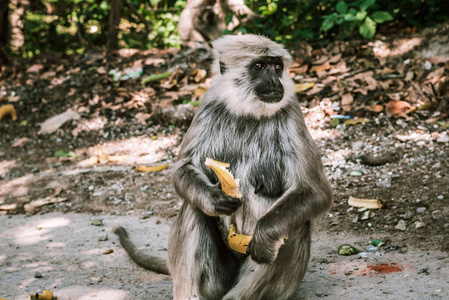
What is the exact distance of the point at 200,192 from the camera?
10.1ft

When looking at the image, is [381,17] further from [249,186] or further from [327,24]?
[249,186]

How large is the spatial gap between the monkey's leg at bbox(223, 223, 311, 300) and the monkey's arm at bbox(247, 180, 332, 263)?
10 centimetres

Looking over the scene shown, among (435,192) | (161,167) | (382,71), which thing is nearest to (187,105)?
(161,167)

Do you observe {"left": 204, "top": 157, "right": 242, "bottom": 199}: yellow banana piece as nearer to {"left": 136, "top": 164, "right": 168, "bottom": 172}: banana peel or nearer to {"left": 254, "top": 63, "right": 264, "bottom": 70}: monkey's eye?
{"left": 254, "top": 63, "right": 264, "bottom": 70}: monkey's eye

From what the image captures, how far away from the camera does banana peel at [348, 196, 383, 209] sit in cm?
439

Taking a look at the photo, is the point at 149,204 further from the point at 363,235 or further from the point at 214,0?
the point at 214,0

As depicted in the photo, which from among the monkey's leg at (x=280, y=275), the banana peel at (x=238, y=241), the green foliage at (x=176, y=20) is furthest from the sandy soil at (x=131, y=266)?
the green foliage at (x=176, y=20)

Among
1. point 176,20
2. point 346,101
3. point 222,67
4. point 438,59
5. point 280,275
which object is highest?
point 222,67

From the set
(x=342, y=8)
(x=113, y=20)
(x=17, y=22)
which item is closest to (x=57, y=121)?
(x=113, y=20)

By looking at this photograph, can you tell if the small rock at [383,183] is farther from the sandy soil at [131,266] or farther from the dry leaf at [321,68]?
the dry leaf at [321,68]

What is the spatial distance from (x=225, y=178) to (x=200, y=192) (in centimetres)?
18

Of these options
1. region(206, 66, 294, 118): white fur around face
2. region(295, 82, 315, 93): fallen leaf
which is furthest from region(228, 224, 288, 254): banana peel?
region(295, 82, 315, 93): fallen leaf

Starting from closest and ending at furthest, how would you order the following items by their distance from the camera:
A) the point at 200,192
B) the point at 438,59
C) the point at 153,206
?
the point at 200,192 < the point at 153,206 < the point at 438,59

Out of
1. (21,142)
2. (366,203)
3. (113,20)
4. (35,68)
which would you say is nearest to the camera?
(366,203)
